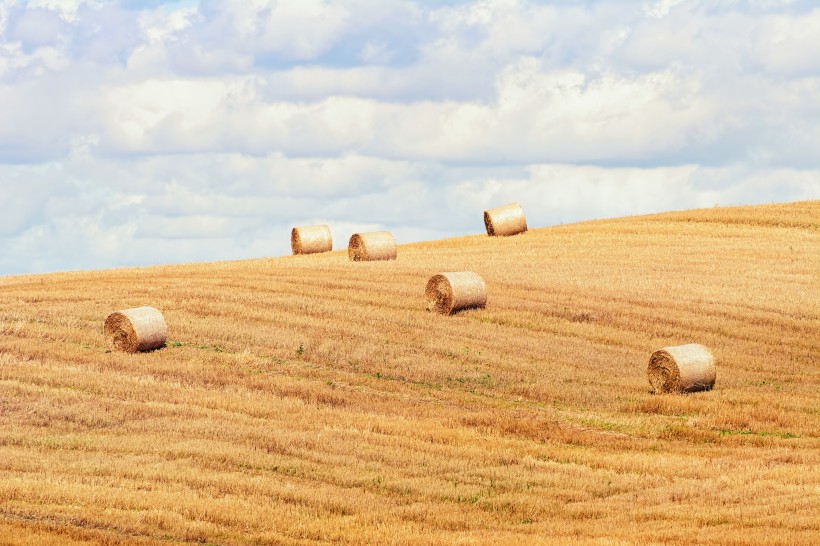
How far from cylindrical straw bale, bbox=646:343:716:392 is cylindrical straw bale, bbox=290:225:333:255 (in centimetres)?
2642

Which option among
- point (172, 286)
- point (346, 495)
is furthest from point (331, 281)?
point (346, 495)

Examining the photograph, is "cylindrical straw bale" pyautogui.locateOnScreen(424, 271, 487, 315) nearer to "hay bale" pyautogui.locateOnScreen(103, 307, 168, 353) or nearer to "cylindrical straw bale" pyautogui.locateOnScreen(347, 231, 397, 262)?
"hay bale" pyautogui.locateOnScreen(103, 307, 168, 353)

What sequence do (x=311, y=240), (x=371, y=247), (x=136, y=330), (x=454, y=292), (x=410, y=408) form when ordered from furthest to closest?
(x=311, y=240) < (x=371, y=247) < (x=454, y=292) < (x=136, y=330) < (x=410, y=408)

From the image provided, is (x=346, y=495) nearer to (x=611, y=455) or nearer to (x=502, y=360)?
(x=611, y=455)

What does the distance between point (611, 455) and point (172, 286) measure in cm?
2055

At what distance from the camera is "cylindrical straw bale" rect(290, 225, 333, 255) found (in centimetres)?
5428

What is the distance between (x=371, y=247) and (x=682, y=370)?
65.7ft

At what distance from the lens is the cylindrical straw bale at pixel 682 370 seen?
29.6m

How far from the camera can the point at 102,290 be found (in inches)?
1553

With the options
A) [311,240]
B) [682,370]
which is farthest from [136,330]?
[311,240]

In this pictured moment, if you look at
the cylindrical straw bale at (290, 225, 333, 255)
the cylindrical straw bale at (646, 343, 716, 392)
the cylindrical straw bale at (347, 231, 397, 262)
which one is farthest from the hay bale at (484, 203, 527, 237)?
the cylindrical straw bale at (646, 343, 716, 392)

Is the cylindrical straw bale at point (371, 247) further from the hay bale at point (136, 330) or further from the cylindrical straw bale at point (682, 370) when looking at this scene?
the cylindrical straw bale at point (682, 370)

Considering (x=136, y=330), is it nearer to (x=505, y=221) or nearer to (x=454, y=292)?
(x=454, y=292)

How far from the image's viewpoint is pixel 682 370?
2956cm
